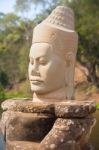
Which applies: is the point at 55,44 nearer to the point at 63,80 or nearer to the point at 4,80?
the point at 63,80

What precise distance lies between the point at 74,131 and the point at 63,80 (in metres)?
1.15

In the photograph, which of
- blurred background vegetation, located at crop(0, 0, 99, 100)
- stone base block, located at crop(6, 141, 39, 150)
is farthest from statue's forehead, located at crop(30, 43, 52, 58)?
blurred background vegetation, located at crop(0, 0, 99, 100)

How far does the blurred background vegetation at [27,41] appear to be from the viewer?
113 feet

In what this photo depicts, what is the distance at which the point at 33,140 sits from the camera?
6.06 m

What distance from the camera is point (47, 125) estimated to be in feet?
19.9

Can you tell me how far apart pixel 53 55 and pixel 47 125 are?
1071mm

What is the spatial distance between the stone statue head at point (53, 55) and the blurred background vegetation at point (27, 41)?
85.9 ft

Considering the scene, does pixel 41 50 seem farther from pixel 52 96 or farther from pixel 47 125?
pixel 47 125

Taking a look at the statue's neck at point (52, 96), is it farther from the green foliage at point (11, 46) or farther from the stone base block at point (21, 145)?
the green foliage at point (11, 46)

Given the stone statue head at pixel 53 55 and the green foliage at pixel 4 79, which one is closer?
the stone statue head at pixel 53 55

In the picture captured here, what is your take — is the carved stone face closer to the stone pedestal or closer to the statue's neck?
the statue's neck

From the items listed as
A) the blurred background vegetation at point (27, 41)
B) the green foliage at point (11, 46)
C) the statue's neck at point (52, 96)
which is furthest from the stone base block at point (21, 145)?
the green foliage at point (11, 46)

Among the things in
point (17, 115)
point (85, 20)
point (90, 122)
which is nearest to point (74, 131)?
point (90, 122)

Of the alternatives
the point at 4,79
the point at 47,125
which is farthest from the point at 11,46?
the point at 47,125
